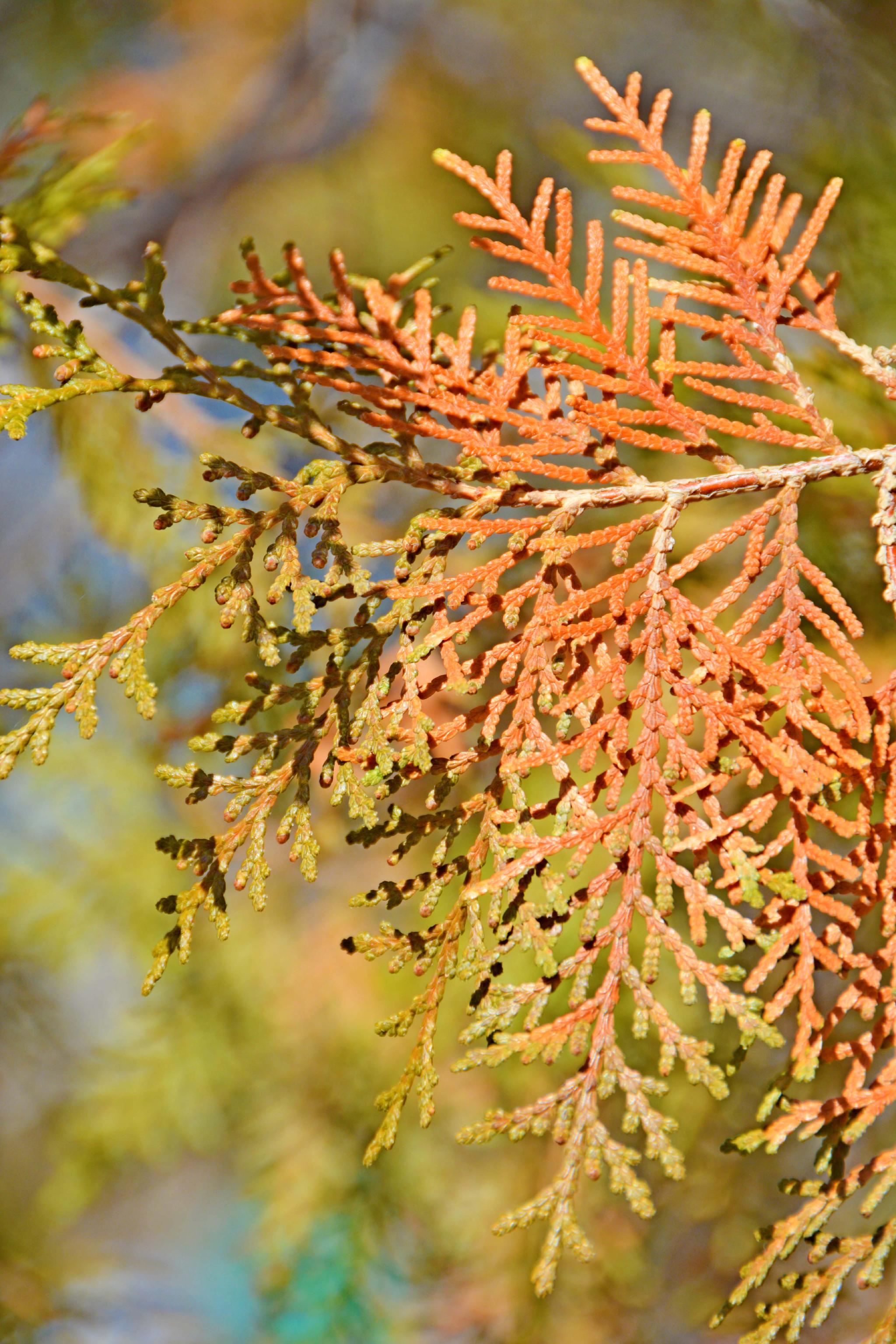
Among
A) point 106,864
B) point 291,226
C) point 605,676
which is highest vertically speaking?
point 291,226

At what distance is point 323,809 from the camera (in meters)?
1.44

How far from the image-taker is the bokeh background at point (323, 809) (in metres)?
1.06

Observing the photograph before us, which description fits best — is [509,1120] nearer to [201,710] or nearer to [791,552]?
[791,552]

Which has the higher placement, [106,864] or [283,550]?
[106,864]

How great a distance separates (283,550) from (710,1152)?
124 centimetres

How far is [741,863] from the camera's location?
0.48 m

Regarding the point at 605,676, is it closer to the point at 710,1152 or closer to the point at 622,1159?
the point at 622,1159

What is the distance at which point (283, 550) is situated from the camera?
1.71 feet

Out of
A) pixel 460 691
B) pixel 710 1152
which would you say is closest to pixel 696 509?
pixel 460 691

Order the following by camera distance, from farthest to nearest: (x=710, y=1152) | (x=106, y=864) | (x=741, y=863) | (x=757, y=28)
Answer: (x=106, y=864), (x=710, y=1152), (x=757, y=28), (x=741, y=863)

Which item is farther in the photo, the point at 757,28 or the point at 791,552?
the point at 757,28

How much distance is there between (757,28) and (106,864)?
170cm

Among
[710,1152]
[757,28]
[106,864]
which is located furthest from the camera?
[106,864]

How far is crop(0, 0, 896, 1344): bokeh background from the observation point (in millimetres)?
1061
